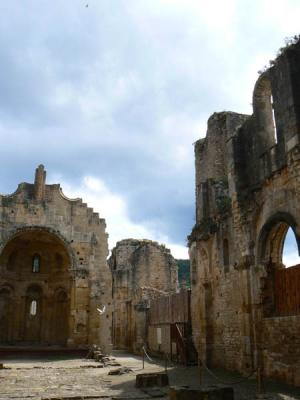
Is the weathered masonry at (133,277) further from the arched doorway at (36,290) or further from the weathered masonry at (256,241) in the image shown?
the weathered masonry at (256,241)

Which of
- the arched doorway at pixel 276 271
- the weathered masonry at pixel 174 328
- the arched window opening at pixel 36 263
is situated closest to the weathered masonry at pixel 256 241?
the arched doorway at pixel 276 271

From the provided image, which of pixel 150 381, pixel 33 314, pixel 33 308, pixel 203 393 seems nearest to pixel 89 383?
pixel 150 381

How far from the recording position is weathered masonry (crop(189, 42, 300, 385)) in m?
11.4

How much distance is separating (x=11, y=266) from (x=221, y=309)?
13984mm

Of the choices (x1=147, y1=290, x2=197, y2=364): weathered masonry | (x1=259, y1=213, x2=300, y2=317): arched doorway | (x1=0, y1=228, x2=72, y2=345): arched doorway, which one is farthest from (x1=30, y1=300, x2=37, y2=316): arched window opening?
(x1=259, y1=213, x2=300, y2=317): arched doorway

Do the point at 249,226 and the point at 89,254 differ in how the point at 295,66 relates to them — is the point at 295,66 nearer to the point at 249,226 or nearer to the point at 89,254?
the point at 249,226

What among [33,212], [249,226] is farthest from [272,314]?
[33,212]

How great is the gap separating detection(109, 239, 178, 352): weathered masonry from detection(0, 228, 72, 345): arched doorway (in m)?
5.12

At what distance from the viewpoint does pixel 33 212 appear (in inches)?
903

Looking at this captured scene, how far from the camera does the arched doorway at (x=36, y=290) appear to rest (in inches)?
940

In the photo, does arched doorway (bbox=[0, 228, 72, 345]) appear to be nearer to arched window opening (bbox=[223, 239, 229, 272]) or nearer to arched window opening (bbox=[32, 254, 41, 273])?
arched window opening (bbox=[32, 254, 41, 273])

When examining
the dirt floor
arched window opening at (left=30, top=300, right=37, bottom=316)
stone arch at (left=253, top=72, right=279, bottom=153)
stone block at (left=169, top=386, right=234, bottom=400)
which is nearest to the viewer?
stone block at (left=169, top=386, right=234, bottom=400)

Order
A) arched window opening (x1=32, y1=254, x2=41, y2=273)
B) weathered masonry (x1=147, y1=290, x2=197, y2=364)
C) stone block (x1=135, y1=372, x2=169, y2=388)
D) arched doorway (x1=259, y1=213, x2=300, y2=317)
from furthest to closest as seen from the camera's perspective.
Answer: arched window opening (x1=32, y1=254, x2=41, y2=273)
weathered masonry (x1=147, y1=290, x2=197, y2=364)
arched doorway (x1=259, y1=213, x2=300, y2=317)
stone block (x1=135, y1=372, x2=169, y2=388)

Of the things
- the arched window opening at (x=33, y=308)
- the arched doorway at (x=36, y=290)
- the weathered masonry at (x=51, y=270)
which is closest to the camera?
the weathered masonry at (x=51, y=270)
